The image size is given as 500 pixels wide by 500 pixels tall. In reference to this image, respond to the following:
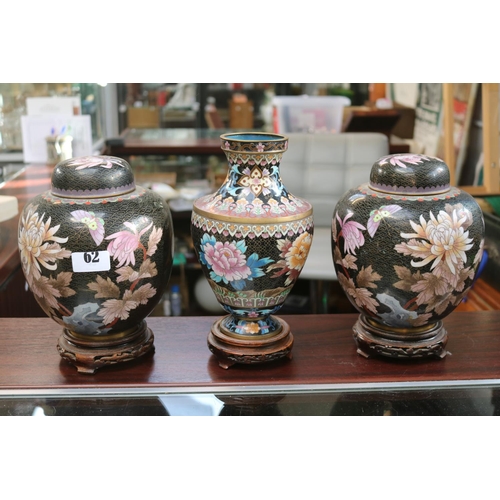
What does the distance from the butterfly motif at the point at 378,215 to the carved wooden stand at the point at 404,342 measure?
0.25m

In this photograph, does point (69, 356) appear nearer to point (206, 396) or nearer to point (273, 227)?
point (206, 396)

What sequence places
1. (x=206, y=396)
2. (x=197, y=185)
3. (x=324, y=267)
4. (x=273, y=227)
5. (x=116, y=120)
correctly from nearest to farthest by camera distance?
(x=273, y=227)
(x=206, y=396)
(x=324, y=267)
(x=197, y=185)
(x=116, y=120)

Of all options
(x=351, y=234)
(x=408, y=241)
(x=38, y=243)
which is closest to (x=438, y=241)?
(x=408, y=241)

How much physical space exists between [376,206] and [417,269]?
149 millimetres

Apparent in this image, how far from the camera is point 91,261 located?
1.16m

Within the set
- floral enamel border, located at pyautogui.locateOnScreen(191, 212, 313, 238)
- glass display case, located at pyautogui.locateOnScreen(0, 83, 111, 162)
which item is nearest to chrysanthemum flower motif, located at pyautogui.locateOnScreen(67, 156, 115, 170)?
floral enamel border, located at pyautogui.locateOnScreen(191, 212, 313, 238)

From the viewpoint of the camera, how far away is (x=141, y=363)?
4.40 feet

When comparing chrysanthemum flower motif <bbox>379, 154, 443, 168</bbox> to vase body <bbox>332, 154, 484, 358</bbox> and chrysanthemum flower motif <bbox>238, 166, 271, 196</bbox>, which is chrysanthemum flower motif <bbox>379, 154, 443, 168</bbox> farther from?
chrysanthemum flower motif <bbox>238, 166, 271, 196</bbox>

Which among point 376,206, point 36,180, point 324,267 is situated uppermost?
Answer: point 376,206

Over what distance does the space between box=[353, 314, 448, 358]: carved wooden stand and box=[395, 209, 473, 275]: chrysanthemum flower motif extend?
0.20 meters

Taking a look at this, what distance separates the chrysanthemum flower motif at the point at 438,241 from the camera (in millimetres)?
1161

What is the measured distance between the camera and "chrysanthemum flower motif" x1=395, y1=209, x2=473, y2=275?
3.81 ft

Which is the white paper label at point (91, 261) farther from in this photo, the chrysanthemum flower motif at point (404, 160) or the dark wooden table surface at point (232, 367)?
the chrysanthemum flower motif at point (404, 160)

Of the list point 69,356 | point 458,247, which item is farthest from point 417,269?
point 69,356
